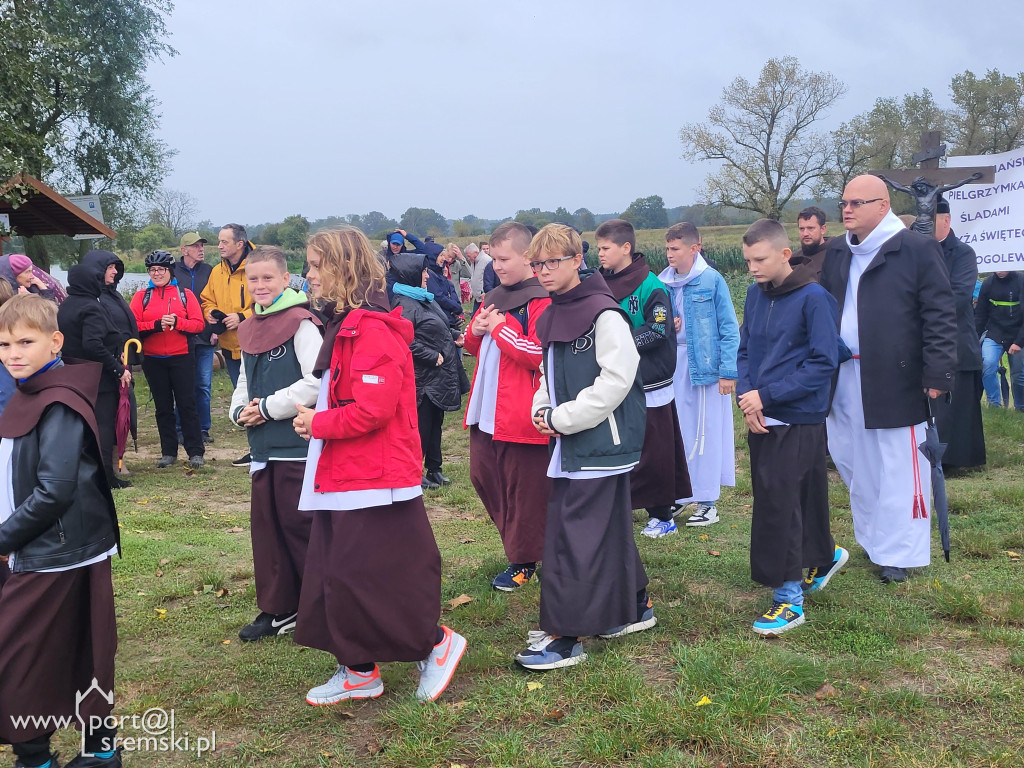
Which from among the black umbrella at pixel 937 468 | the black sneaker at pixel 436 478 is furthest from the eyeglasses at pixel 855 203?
the black sneaker at pixel 436 478

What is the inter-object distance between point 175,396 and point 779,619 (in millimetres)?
7596

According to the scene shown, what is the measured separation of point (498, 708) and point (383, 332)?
1.74 meters

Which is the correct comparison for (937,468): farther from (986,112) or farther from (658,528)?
(986,112)

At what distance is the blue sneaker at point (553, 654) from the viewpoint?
13.5 feet

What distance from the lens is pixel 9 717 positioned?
3125 mm

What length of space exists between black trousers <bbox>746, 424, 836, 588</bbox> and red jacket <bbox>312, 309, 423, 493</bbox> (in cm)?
190

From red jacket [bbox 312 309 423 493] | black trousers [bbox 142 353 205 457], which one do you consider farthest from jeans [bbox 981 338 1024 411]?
black trousers [bbox 142 353 205 457]

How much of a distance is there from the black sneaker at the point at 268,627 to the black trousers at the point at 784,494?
260 cm

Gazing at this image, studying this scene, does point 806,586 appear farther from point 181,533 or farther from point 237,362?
point 237,362

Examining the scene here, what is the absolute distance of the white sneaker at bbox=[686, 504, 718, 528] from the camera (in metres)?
6.85

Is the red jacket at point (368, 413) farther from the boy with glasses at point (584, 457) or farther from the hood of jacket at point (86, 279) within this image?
the hood of jacket at point (86, 279)

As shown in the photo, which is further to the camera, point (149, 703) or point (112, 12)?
point (112, 12)

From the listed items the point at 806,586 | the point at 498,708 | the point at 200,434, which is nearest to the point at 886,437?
the point at 806,586

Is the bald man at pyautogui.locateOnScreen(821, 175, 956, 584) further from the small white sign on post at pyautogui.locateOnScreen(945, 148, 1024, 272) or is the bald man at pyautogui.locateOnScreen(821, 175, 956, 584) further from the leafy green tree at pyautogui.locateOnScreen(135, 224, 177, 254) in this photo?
the leafy green tree at pyautogui.locateOnScreen(135, 224, 177, 254)
